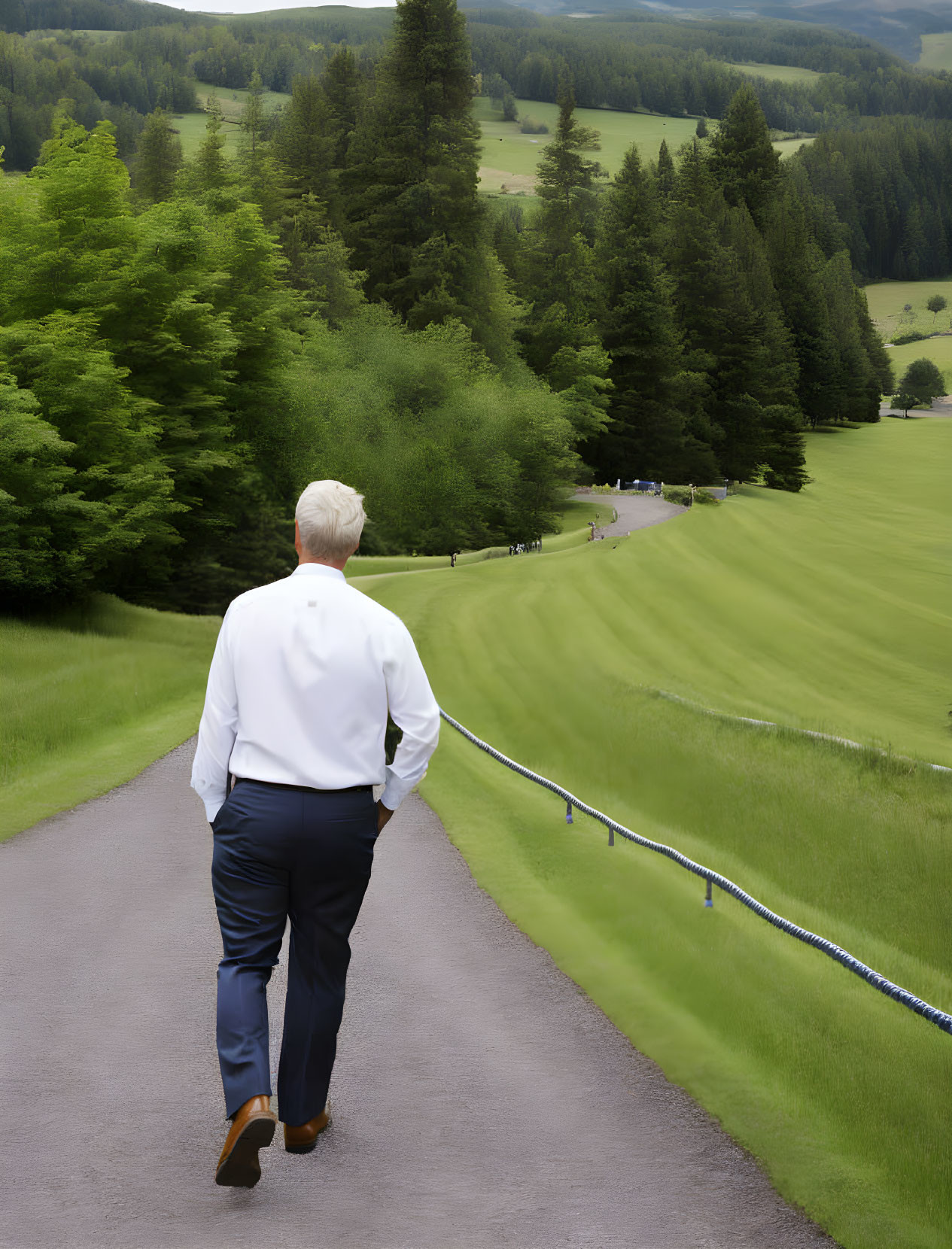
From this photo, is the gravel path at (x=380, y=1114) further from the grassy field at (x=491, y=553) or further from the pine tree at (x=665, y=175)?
the pine tree at (x=665, y=175)

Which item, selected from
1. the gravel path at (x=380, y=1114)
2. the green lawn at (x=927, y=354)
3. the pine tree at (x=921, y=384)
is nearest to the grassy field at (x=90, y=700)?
the gravel path at (x=380, y=1114)

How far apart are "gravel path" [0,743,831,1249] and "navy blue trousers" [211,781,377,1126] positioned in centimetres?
49

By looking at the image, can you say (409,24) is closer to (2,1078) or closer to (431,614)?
(431,614)

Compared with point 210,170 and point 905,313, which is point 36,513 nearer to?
point 210,170

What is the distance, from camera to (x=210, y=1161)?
4.74m

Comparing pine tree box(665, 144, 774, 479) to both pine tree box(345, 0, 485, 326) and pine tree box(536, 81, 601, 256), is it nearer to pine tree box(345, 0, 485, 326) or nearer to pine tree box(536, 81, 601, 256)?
pine tree box(536, 81, 601, 256)

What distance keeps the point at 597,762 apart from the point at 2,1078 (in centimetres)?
1760

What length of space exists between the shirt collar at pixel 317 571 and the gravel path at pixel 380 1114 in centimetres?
236

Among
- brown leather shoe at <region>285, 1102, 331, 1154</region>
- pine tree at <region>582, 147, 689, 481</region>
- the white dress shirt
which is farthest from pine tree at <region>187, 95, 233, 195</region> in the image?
brown leather shoe at <region>285, 1102, 331, 1154</region>

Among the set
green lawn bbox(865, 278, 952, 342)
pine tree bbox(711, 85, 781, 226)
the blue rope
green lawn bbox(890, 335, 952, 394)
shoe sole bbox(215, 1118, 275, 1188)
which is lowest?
green lawn bbox(890, 335, 952, 394)

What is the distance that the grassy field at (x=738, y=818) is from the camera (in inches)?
225

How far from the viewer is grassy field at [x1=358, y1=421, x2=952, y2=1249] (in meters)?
5.72

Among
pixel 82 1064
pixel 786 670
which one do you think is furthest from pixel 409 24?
pixel 82 1064

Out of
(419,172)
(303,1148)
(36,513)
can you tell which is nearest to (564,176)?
(419,172)
